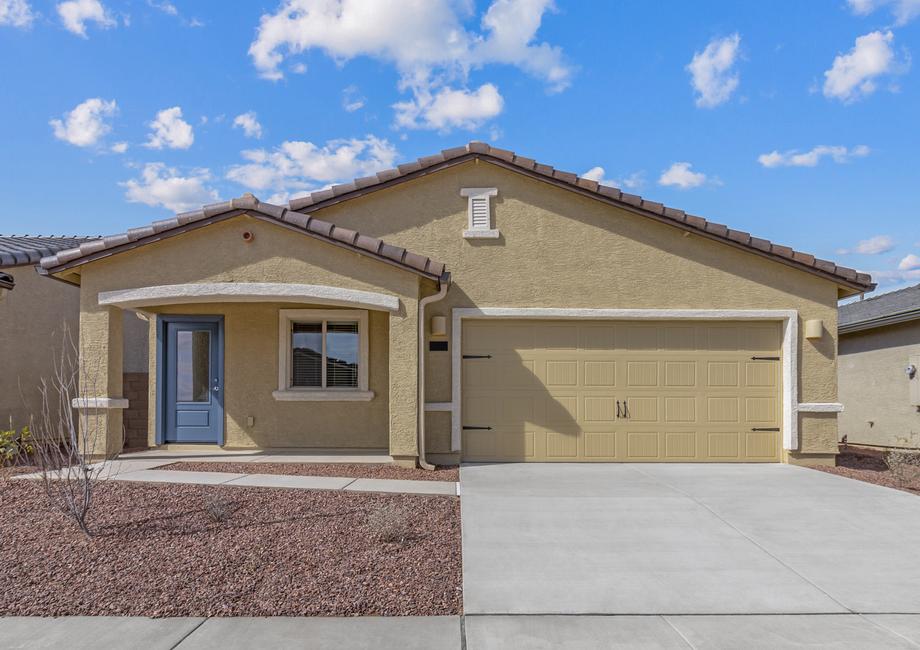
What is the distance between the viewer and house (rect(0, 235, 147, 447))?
1151cm

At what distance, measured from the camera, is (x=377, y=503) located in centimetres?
713

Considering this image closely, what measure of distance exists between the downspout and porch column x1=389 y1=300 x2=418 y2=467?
13 cm

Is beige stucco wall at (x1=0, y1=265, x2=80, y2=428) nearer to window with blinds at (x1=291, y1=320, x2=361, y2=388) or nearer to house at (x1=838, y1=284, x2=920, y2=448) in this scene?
window with blinds at (x1=291, y1=320, x2=361, y2=388)

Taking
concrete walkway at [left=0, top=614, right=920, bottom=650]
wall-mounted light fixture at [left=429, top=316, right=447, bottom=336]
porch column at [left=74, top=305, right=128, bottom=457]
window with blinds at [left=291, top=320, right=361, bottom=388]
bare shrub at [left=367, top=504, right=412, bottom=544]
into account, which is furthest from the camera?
window with blinds at [left=291, top=320, right=361, bottom=388]

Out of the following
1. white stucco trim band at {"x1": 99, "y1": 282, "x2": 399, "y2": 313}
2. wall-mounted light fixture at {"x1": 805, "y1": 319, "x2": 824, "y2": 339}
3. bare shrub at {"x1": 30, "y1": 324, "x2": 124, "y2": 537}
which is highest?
white stucco trim band at {"x1": 99, "y1": 282, "x2": 399, "y2": 313}

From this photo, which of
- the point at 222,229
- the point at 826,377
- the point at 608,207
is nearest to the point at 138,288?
the point at 222,229

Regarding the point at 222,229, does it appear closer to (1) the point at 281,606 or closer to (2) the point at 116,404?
(2) the point at 116,404

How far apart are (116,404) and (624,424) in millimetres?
7652

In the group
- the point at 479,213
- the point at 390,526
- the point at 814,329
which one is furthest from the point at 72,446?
the point at 814,329

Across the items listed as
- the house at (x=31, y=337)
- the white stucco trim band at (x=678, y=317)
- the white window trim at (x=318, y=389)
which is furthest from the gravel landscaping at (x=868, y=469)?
the house at (x=31, y=337)

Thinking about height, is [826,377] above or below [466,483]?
above

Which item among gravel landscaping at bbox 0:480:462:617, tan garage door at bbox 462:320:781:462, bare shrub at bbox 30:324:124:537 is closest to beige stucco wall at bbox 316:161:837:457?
tan garage door at bbox 462:320:781:462

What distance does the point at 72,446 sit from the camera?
6.42m

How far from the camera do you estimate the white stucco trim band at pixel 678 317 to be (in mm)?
10398
